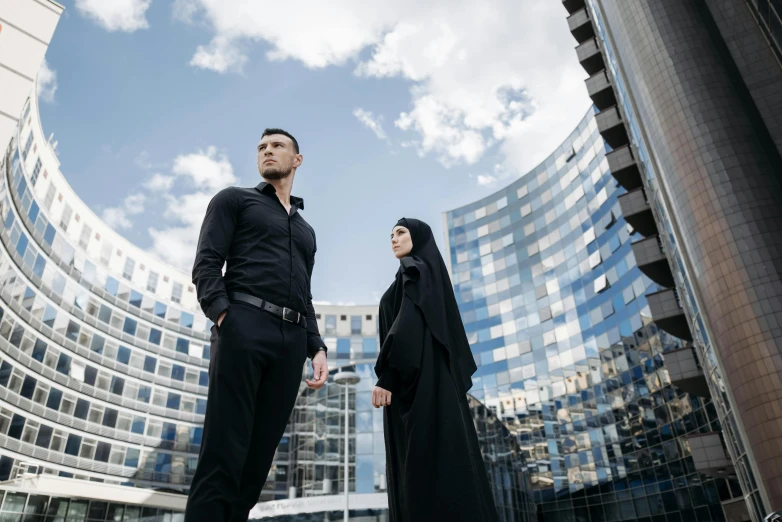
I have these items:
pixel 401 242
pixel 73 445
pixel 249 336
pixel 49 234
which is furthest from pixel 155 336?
pixel 249 336

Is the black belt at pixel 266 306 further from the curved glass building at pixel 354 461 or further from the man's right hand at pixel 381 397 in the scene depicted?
the curved glass building at pixel 354 461

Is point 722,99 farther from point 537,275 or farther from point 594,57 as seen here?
point 537,275

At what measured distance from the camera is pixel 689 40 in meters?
19.7

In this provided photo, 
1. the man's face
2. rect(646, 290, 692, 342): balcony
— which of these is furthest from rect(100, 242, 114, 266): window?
the man's face

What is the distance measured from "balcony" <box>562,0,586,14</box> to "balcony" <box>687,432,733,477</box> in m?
24.0

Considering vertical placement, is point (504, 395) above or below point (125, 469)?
above

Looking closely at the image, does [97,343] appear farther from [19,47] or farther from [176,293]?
[19,47]

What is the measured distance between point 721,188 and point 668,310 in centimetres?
800

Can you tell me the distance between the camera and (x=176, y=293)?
5794 centimetres

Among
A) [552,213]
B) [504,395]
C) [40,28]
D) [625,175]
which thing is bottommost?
[40,28]

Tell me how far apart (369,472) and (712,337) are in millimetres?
19359

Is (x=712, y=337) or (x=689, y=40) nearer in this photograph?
(x=712, y=337)

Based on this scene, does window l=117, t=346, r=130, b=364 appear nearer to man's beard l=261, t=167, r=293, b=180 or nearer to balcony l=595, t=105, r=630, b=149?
balcony l=595, t=105, r=630, b=149

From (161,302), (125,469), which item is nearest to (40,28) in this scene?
(125,469)
